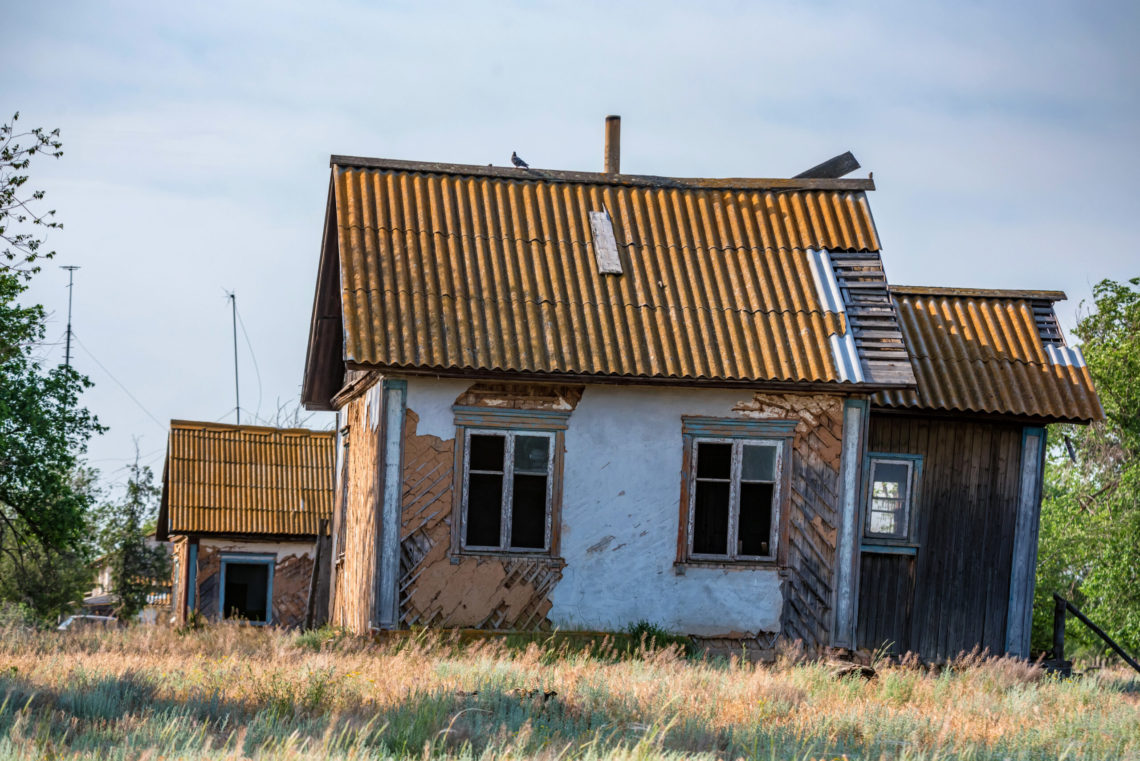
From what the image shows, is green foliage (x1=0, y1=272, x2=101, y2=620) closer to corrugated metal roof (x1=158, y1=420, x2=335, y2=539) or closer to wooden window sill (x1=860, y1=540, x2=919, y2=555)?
corrugated metal roof (x1=158, y1=420, x2=335, y2=539)

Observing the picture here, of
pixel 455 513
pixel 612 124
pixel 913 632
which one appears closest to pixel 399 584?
pixel 455 513

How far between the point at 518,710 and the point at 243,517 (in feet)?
61.7

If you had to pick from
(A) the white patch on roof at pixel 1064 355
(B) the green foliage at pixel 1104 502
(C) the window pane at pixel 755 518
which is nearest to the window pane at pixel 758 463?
(C) the window pane at pixel 755 518

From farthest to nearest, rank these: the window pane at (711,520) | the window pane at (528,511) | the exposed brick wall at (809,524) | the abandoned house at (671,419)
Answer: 1. the window pane at (711,520)
2. the window pane at (528,511)
3. the exposed brick wall at (809,524)
4. the abandoned house at (671,419)

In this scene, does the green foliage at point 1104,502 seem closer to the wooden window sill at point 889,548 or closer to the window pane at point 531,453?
the wooden window sill at point 889,548

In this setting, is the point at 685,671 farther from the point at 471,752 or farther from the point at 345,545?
the point at 345,545

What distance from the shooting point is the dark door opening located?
27000mm

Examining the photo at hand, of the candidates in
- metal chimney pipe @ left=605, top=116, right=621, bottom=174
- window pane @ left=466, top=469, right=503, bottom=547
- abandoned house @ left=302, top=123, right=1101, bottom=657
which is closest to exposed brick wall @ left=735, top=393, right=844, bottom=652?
abandoned house @ left=302, top=123, right=1101, bottom=657

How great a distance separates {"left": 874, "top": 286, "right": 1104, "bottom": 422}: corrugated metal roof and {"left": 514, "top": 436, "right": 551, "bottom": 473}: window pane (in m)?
4.05

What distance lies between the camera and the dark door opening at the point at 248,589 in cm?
2700

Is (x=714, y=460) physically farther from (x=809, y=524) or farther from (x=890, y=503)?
(x=890, y=503)

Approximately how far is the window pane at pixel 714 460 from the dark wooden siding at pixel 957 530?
89.3 inches

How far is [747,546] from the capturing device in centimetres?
1475

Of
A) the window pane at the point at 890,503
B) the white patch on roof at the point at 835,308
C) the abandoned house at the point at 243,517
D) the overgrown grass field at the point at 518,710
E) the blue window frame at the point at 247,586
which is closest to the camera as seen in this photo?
the overgrown grass field at the point at 518,710
